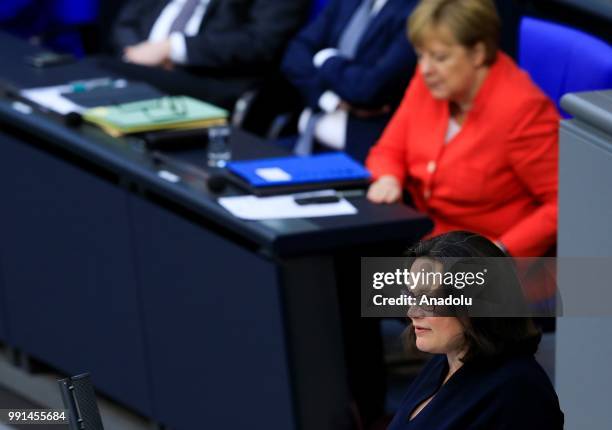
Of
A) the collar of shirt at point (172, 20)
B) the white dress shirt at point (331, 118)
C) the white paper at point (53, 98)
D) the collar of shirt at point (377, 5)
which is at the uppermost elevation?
the collar of shirt at point (377, 5)

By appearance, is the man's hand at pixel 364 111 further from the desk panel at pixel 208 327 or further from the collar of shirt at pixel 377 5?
the desk panel at pixel 208 327

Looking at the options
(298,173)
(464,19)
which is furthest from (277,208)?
(464,19)

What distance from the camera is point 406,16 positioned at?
4.28 meters

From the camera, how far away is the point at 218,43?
496 cm

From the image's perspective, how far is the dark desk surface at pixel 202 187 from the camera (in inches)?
129

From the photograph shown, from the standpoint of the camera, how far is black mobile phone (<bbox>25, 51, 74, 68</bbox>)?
4.79 m

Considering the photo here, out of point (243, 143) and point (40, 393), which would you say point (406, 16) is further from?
point (40, 393)

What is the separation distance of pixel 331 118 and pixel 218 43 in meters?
0.67

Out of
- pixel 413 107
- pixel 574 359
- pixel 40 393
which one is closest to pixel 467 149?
pixel 413 107

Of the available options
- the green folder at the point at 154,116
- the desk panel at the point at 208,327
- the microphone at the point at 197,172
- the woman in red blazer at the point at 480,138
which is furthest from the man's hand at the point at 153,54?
the woman in red blazer at the point at 480,138

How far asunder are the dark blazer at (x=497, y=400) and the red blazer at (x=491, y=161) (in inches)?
56.4

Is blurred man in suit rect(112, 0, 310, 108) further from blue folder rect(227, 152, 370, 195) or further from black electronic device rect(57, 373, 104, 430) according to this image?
black electronic device rect(57, 373, 104, 430)

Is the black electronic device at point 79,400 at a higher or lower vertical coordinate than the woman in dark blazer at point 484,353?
higher

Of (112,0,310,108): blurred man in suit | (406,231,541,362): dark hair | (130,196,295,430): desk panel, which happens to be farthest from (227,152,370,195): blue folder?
(406,231,541,362): dark hair
